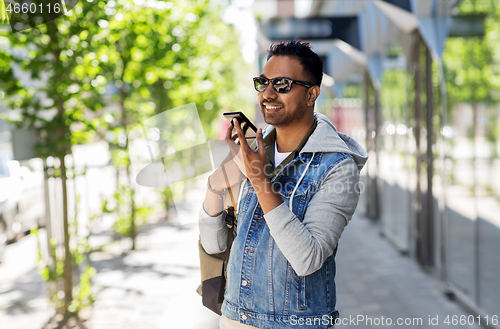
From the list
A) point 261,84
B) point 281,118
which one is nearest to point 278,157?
point 281,118

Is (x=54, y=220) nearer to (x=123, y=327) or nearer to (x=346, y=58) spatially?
(x=123, y=327)

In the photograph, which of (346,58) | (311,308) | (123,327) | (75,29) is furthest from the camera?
(346,58)

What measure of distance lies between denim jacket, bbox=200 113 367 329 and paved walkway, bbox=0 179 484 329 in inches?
89.0

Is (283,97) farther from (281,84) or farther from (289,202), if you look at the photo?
(289,202)

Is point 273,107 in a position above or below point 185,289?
above

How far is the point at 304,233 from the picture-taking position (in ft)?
5.21

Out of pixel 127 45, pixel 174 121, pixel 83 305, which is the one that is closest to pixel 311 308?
pixel 174 121

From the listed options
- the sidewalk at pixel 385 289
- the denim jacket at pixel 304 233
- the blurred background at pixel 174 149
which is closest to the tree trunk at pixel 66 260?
the blurred background at pixel 174 149

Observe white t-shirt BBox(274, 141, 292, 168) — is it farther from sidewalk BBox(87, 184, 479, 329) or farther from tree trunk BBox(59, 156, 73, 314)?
tree trunk BBox(59, 156, 73, 314)

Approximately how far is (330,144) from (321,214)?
253 millimetres

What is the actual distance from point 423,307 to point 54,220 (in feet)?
12.1

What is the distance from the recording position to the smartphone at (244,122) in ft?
5.74

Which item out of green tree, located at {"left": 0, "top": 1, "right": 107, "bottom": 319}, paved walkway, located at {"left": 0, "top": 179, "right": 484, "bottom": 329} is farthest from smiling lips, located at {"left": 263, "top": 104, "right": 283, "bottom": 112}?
green tree, located at {"left": 0, "top": 1, "right": 107, "bottom": 319}

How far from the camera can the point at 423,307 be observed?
499 cm
